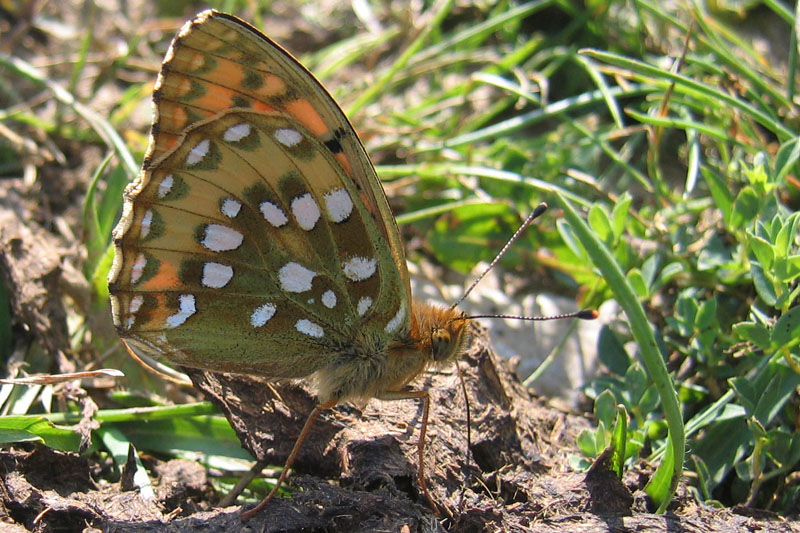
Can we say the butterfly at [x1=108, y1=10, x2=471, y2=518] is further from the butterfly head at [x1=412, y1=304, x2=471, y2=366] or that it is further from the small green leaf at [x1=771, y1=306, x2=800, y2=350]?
the small green leaf at [x1=771, y1=306, x2=800, y2=350]

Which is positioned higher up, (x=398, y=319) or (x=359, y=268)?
(x=359, y=268)

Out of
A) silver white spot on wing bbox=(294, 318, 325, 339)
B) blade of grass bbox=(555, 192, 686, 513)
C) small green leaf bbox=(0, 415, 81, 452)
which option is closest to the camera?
blade of grass bbox=(555, 192, 686, 513)

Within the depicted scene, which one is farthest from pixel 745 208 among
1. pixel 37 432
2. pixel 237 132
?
pixel 37 432

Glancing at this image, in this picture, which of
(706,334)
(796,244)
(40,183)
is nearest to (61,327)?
(40,183)

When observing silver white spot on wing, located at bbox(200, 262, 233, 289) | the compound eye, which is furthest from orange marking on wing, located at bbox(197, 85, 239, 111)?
the compound eye

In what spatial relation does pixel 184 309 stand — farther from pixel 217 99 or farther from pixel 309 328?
pixel 217 99

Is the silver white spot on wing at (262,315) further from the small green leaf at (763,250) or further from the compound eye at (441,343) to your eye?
the small green leaf at (763,250)

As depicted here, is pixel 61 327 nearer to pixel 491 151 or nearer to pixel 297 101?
pixel 297 101
